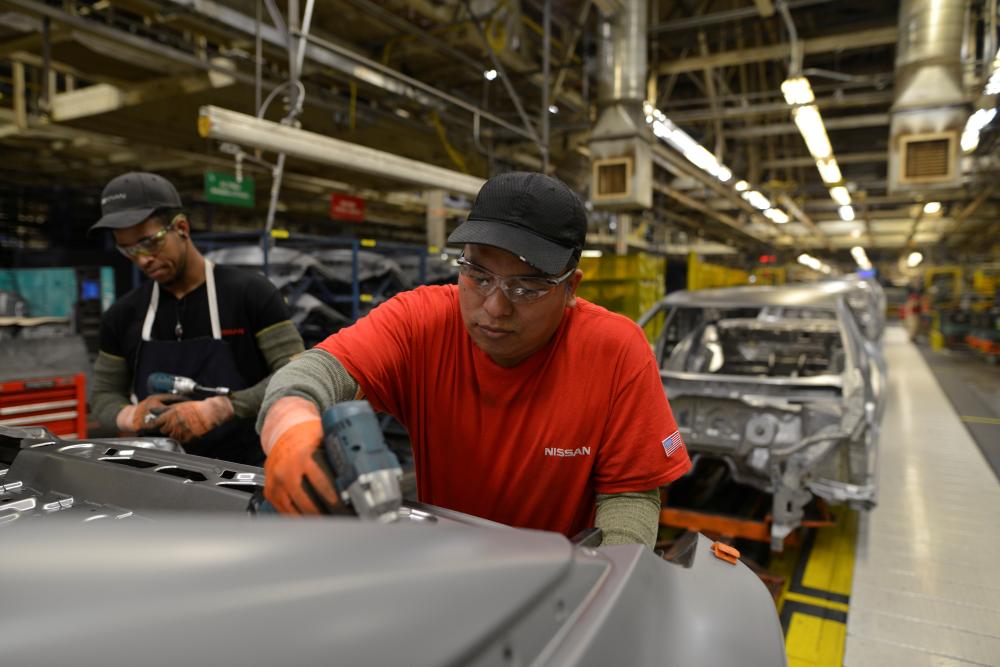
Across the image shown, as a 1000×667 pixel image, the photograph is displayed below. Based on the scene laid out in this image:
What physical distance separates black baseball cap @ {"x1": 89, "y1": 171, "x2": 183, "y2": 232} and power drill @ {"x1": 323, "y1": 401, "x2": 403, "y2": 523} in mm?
1579

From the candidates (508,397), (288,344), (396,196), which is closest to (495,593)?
(508,397)

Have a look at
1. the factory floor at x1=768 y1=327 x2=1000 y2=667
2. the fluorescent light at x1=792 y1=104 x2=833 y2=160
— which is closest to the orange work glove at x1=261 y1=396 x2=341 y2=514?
the factory floor at x1=768 y1=327 x2=1000 y2=667

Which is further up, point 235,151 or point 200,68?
point 200,68

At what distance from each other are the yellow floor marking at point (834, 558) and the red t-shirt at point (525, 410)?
2.72 meters

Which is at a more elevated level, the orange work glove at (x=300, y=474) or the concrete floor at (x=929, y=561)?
the orange work glove at (x=300, y=474)

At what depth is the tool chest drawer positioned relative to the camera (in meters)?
4.93

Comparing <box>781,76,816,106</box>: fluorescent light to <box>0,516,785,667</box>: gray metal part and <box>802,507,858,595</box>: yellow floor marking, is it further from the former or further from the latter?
<box>0,516,785,667</box>: gray metal part

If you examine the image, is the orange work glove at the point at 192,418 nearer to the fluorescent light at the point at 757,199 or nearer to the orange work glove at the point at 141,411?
the orange work glove at the point at 141,411

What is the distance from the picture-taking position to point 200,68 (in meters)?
4.67

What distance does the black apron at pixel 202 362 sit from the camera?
92.9 inches

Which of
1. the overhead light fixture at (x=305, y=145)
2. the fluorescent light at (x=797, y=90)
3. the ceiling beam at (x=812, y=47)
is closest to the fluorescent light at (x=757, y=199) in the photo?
the ceiling beam at (x=812, y=47)

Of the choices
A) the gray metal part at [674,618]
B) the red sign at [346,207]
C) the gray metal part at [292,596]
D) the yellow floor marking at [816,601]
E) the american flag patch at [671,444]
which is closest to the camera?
the gray metal part at [292,596]

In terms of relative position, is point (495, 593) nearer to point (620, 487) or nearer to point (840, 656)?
point (620, 487)

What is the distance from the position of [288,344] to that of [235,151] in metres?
2.10
